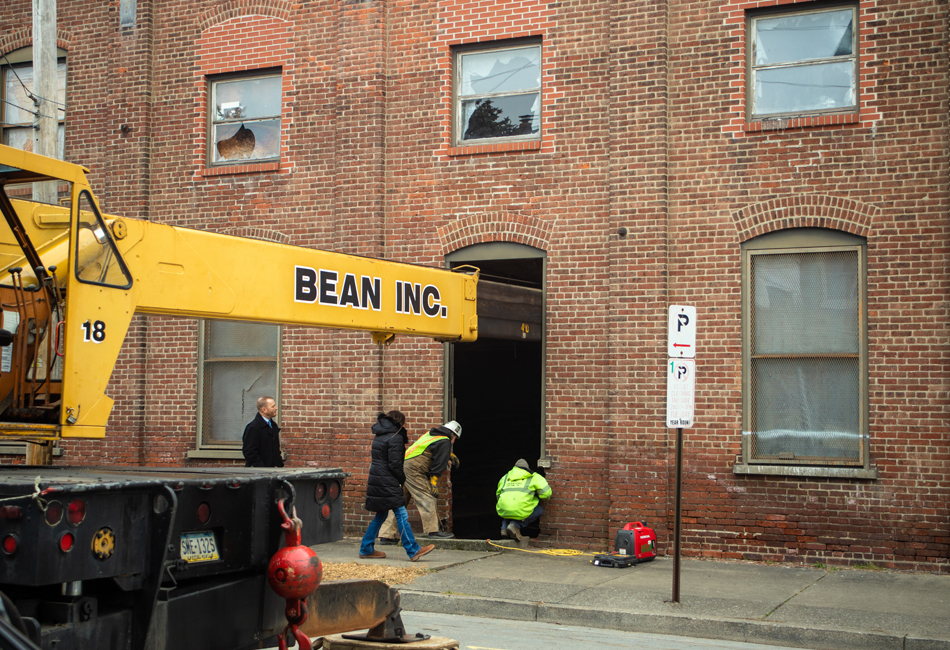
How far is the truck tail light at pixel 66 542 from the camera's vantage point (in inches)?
163

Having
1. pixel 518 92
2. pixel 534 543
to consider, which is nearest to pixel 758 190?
pixel 518 92

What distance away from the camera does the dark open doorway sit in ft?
49.0

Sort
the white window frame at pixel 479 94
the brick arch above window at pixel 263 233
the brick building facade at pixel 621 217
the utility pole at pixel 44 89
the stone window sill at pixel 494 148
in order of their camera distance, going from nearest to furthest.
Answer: the utility pole at pixel 44 89 < the brick building facade at pixel 621 217 < the stone window sill at pixel 494 148 < the white window frame at pixel 479 94 < the brick arch above window at pixel 263 233

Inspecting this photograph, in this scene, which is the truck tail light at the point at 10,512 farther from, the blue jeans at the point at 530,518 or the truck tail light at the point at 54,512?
the blue jeans at the point at 530,518

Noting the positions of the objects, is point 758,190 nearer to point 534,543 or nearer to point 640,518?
point 640,518

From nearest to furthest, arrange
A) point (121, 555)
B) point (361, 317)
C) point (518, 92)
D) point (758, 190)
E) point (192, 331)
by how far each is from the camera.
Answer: point (121, 555) < point (361, 317) < point (758, 190) < point (518, 92) < point (192, 331)

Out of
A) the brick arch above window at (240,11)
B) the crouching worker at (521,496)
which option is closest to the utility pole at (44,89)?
the brick arch above window at (240,11)

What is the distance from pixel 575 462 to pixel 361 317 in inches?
207

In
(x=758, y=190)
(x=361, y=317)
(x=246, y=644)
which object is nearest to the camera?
(x=246, y=644)

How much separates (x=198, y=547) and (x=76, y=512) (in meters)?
0.81

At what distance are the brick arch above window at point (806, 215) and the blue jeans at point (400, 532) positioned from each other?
5093mm

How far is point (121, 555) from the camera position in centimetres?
441

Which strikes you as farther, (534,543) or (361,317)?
(534,543)

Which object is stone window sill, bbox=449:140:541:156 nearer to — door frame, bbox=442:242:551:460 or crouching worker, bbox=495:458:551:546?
door frame, bbox=442:242:551:460
